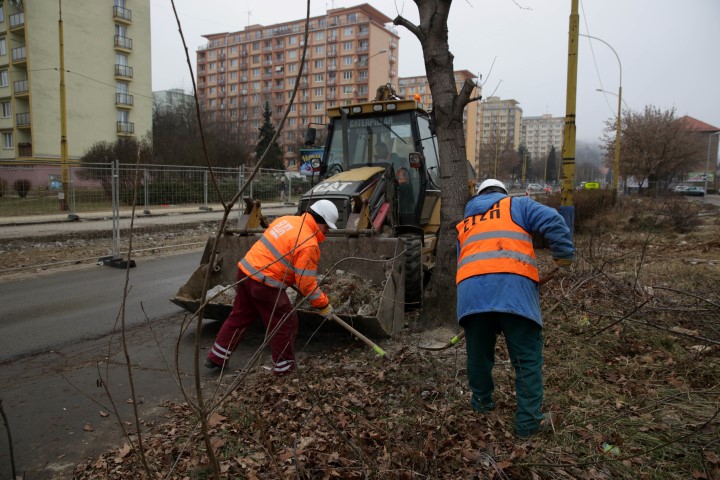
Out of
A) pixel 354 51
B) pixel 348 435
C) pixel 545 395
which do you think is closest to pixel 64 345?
pixel 348 435

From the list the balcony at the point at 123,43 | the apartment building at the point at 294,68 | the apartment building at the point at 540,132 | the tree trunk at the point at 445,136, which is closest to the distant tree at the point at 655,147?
the tree trunk at the point at 445,136

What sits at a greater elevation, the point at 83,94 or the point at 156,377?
the point at 83,94

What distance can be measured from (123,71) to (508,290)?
41984 millimetres

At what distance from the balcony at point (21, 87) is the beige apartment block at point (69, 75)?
0.22 ft

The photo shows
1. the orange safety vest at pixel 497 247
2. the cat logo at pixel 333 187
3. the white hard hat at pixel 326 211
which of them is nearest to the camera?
the orange safety vest at pixel 497 247

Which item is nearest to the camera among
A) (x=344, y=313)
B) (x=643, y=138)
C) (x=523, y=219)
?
(x=523, y=219)

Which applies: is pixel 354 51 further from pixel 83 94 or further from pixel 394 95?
pixel 394 95

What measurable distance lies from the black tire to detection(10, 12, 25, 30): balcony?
38018mm

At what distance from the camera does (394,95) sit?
25.7ft

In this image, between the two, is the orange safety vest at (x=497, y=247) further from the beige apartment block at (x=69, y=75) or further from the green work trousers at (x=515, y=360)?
the beige apartment block at (x=69, y=75)

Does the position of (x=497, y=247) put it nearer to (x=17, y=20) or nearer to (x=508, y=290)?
(x=508, y=290)

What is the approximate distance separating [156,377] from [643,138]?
35501mm

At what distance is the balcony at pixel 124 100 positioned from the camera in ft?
124

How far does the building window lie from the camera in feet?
118
